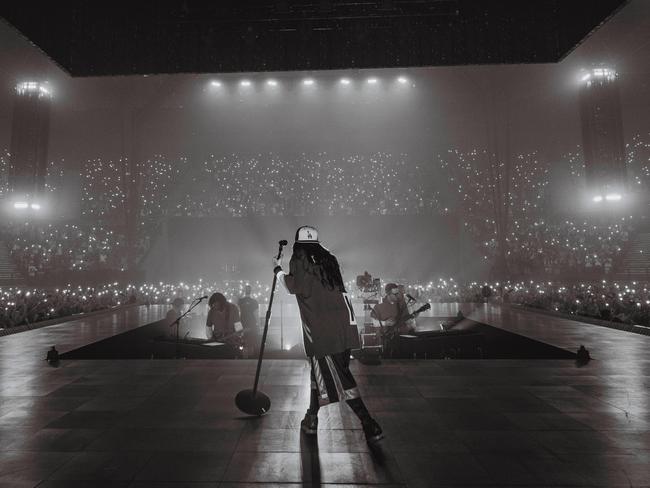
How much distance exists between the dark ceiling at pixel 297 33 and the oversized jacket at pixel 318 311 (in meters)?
7.90

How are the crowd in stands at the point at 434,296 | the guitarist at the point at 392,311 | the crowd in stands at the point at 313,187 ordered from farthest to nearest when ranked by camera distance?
the crowd in stands at the point at 313,187 → the crowd in stands at the point at 434,296 → the guitarist at the point at 392,311

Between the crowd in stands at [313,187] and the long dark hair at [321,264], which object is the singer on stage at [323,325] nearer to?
the long dark hair at [321,264]

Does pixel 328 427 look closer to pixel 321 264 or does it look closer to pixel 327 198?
pixel 321 264

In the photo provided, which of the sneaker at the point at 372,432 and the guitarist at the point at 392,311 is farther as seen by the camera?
the guitarist at the point at 392,311

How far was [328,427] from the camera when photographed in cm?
373

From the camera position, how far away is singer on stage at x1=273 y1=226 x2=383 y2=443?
3.45 meters

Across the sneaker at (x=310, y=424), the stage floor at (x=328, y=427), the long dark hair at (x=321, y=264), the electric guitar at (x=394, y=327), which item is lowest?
the stage floor at (x=328, y=427)

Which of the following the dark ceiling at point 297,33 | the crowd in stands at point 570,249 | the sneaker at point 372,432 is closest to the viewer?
the sneaker at point 372,432

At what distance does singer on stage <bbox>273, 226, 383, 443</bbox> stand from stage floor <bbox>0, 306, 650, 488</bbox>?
1.19ft

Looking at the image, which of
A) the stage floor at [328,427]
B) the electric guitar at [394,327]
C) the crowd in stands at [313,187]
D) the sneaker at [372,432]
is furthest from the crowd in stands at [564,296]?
the sneaker at [372,432]

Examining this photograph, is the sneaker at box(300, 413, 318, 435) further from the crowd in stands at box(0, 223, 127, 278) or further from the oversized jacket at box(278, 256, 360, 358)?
the crowd in stands at box(0, 223, 127, 278)

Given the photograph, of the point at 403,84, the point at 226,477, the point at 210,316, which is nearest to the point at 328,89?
the point at 403,84

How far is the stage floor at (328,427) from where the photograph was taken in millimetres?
2803

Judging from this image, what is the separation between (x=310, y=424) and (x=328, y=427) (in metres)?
0.27
